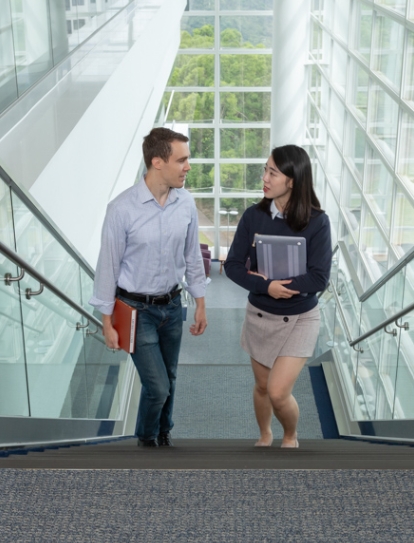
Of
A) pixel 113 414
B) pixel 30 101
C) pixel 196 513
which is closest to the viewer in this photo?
pixel 196 513

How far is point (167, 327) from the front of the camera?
Answer: 4047 mm

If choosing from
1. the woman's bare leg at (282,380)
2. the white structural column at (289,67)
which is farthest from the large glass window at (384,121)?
the white structural column at (289,67)

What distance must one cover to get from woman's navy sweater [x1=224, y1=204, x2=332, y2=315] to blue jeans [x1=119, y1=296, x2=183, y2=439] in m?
0.40

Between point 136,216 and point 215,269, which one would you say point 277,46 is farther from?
point 136,216

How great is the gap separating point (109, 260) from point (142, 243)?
186mm

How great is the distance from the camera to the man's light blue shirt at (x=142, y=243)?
373 centimetres

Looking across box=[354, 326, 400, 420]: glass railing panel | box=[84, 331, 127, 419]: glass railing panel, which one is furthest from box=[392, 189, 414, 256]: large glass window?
box=[84, 331, 127, 419]: glass railing panel

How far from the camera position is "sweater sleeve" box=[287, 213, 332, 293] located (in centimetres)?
382

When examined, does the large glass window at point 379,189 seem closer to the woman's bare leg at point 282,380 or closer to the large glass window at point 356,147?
the large glass window at point 356,147

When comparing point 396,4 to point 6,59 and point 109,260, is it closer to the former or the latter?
point 6,59

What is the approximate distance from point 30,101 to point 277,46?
13305 mm

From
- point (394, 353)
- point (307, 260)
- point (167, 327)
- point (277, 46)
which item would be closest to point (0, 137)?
point (167, 327)

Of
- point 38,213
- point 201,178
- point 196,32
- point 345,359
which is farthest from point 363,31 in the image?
point 201,178

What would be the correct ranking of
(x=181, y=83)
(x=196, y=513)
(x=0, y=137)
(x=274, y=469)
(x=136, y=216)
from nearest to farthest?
(x=196, y=513) < (x=274, y=469) < (x=136, y=216) < (x=0, y=137) < (x=181, y=83)
